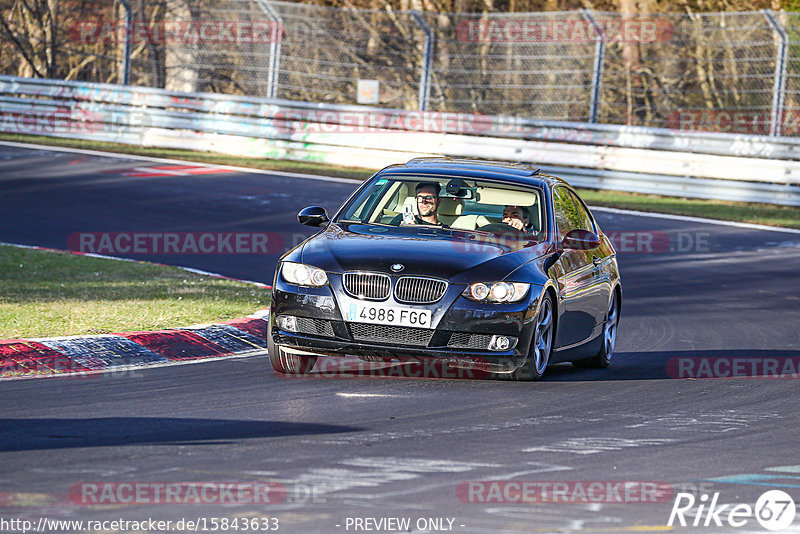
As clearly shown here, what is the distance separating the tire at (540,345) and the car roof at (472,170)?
52.7 inches

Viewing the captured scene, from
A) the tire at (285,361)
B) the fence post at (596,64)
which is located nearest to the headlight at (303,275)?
the tire at (285,361)

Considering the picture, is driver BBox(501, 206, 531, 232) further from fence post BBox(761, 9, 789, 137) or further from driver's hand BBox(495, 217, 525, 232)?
fence post BBox(761, 9, 789, 137)

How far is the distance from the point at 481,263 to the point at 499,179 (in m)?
1.51

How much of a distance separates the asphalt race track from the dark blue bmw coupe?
0.88 ft

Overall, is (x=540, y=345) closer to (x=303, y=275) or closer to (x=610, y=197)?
(x=303, y=275)

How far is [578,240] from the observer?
9633mm

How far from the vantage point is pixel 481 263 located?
8625mm

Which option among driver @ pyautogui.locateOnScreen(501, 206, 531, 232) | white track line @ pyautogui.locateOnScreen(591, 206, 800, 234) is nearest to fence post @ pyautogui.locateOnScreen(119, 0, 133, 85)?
white track line @ pyautogui.locateOnScreen(591, 206, 800, 234)

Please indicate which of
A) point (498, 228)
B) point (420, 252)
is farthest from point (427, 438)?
point (498, 228)

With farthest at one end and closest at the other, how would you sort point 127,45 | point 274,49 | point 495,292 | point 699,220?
point 127,45, point 274,49, point 699,220, point 495,292

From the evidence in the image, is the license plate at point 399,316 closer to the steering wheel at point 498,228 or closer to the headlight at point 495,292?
the headlight at point 495,292

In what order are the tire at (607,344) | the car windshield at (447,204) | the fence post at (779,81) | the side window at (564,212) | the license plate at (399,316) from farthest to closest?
the fence post at (779,81) → the tire at (607,344) → the side window at (564,212) → the car windshield at (447,204) → the license plate at (399,316)

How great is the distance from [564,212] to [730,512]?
4878mm

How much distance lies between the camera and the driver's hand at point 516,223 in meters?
9.63
